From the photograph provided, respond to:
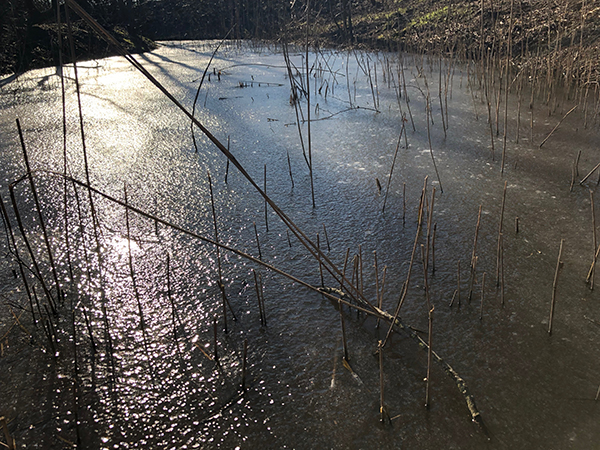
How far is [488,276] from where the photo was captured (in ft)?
5.12

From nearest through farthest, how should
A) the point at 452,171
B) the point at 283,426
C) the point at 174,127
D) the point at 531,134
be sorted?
the point at 283,426 → the point at 452,171 → the point at 531,134 → the point at 174,127

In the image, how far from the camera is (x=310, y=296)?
150 centimetres

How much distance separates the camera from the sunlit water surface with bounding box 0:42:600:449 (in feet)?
3.43

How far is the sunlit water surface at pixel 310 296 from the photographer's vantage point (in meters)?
1.04

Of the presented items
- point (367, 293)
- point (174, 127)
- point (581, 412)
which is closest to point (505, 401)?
point (581, 412)

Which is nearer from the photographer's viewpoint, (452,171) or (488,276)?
(488,276)

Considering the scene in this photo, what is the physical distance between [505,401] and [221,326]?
79 centimetres

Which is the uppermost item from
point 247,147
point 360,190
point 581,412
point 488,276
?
point 247,147

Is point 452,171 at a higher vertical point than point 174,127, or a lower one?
lower

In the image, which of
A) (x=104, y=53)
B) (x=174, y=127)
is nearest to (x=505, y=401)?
(x=174, y=127)

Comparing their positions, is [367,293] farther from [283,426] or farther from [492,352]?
[283,426]

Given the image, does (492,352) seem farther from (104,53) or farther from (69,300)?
(104,53)

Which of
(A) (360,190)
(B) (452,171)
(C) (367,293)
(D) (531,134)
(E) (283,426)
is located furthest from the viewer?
(D) (531,134)

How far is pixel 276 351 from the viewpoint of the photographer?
1.26 meters
